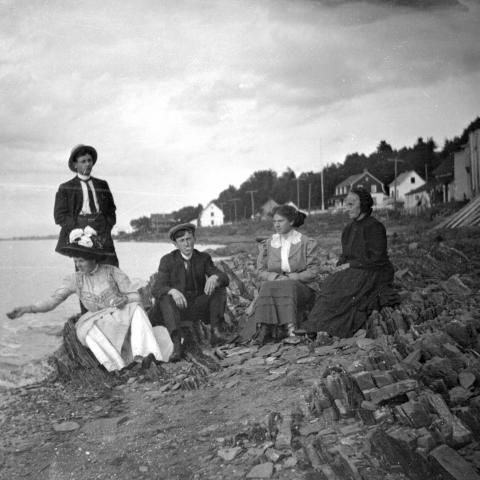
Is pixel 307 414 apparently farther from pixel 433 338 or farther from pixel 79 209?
pixel 79 209

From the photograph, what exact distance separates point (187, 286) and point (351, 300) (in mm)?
1812

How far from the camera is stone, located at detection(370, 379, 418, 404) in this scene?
10.1 feet

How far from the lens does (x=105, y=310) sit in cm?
507

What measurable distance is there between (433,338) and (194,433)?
5.97 feet

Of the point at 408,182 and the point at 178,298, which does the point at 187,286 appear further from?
the point at 408,182

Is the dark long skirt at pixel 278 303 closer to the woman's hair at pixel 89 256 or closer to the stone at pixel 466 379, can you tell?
the woman's hair at pixel 89 256

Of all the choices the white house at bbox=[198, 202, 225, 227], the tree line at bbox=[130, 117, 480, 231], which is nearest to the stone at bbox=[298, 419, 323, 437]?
the tree line at bbox=[130, 117, 480, 231]

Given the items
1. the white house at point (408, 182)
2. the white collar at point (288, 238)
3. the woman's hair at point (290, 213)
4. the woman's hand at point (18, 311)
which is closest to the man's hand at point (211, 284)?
the white collar at point (288, 238)

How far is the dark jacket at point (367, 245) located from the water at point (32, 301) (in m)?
2.27

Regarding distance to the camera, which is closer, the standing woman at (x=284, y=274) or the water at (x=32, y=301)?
the standing woman at (x=284, y=274)

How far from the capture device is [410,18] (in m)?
7.70

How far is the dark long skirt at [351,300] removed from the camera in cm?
521

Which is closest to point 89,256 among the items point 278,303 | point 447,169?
point 278,303

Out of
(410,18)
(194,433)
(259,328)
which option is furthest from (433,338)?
(410,18)
